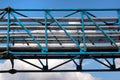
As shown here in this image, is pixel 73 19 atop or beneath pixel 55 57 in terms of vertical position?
atop

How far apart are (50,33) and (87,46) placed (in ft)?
6.26

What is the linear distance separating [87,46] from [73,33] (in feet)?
3.33

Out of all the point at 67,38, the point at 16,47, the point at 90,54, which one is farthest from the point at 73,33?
the point at 16,47

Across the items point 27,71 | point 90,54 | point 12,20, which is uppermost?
point 12,20

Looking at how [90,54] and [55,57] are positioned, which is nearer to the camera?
[90,54]

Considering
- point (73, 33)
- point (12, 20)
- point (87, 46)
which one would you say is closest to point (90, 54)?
point (87, 46)

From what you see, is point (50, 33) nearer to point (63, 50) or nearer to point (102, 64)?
point (63, 50)

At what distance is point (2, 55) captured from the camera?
48.4 ft

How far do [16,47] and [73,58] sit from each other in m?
2.77

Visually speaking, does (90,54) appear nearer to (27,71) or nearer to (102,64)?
(102,64)

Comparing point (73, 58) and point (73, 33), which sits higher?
point (73, 33)

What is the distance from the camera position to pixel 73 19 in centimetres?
1557

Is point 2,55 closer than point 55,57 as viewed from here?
Yes

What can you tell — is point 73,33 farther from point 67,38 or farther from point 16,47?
point 16,47
